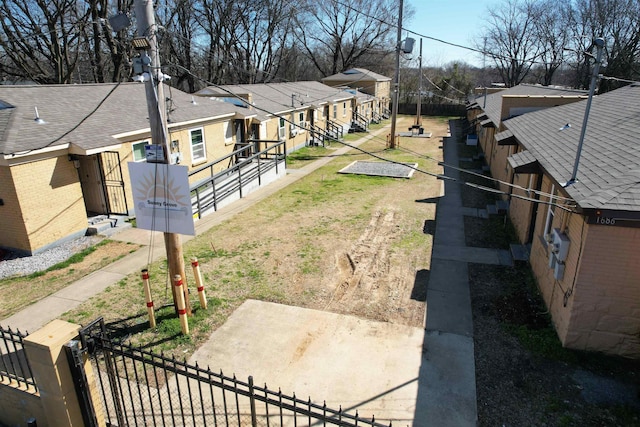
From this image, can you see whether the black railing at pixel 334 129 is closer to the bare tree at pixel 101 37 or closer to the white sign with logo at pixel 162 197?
the bare tree at pixel 101 37

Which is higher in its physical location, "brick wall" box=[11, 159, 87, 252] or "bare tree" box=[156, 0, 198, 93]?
"bare tree" box=[156, 0, 198, 93]

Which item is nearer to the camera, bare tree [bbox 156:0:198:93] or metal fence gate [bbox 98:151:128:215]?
metal fence gate [bbox 98:151:128:215]

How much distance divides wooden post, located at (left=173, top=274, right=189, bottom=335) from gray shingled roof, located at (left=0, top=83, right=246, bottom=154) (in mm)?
4743

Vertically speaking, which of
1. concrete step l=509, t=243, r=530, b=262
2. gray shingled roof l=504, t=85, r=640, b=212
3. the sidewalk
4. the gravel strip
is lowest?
the sidewalk

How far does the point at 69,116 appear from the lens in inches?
500

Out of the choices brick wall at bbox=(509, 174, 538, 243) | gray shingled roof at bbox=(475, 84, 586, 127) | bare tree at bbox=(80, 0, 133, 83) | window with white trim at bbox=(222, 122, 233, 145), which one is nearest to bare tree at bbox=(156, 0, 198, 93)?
bare tree at bbox=(80, 0, 133, 83)

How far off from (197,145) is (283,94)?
12477mm

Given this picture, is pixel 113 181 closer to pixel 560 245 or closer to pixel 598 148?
pixel 560 245

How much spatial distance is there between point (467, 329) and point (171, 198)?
226 inches

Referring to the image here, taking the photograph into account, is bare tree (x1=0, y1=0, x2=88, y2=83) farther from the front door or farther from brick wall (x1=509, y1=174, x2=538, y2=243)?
brick wall (x1=509, y1=174, x2=538, y2=243)

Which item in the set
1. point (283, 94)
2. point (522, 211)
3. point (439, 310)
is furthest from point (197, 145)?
point (439, 310)

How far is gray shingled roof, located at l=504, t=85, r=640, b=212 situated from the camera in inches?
241

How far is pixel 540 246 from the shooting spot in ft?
29.7

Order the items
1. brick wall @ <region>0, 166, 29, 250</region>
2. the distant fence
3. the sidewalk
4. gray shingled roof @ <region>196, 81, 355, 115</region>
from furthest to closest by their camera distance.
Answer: the distant fence < gray shingled roof @ <region>196, 81, 355, 115</region> < brick wall @ <region>0, 166, 29, 250</region> < the sidewalk
